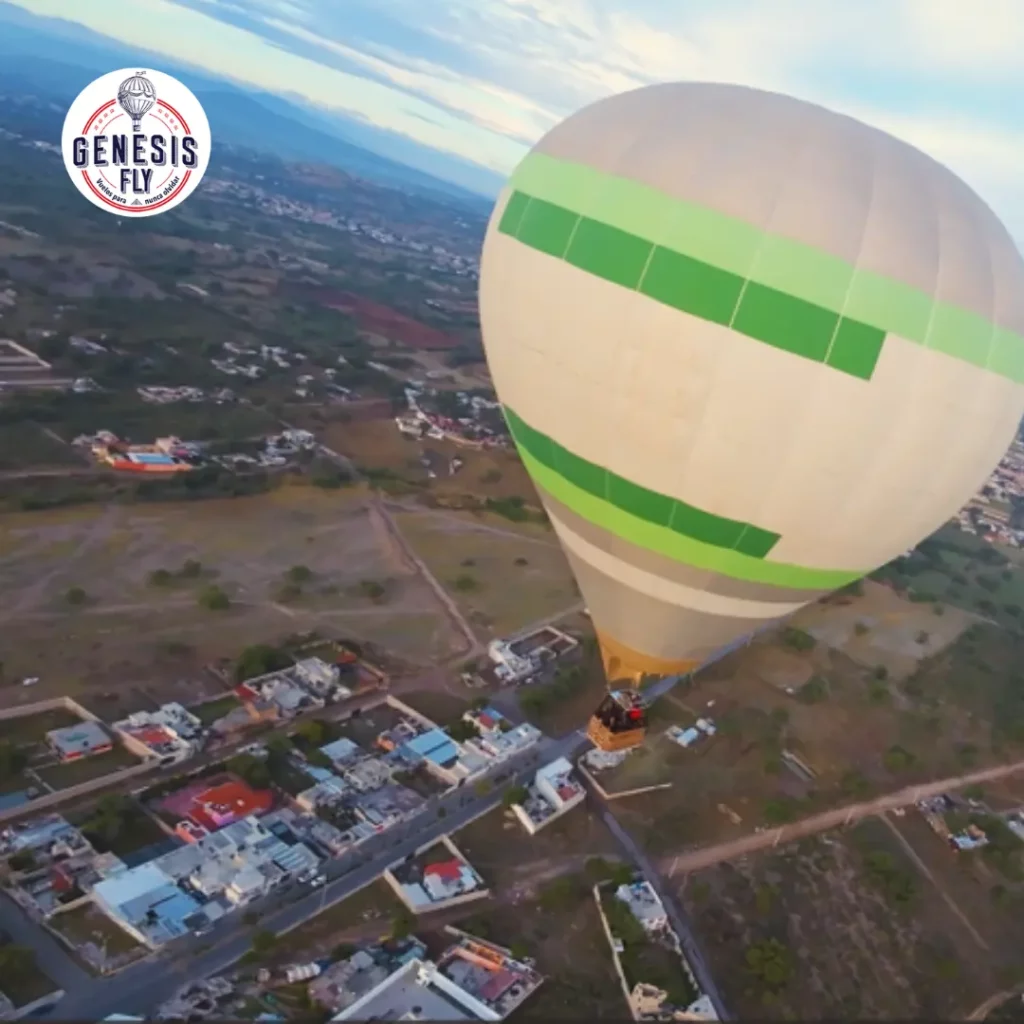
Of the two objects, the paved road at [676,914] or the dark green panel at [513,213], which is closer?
the dark green panel at [513,213]

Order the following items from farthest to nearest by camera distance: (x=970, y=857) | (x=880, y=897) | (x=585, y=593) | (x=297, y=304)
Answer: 1. (x=297, y=304)
2. (x=970, y=857)
3. (x=880, y=897)
4. (x=585, y=593)

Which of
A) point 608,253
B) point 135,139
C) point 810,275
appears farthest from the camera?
point 135,139

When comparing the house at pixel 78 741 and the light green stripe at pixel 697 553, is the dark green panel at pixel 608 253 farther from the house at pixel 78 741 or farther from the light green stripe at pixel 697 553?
the house at pixel 78 741

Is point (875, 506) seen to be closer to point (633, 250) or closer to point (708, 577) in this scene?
point (708, 577)

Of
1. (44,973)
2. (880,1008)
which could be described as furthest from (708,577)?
(44,973)

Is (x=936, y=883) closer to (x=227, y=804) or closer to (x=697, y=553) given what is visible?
(x=697, y=553)

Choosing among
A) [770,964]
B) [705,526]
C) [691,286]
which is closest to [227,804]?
[770,964]

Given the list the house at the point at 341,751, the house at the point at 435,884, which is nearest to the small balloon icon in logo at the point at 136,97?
the house at the point at 341,751
